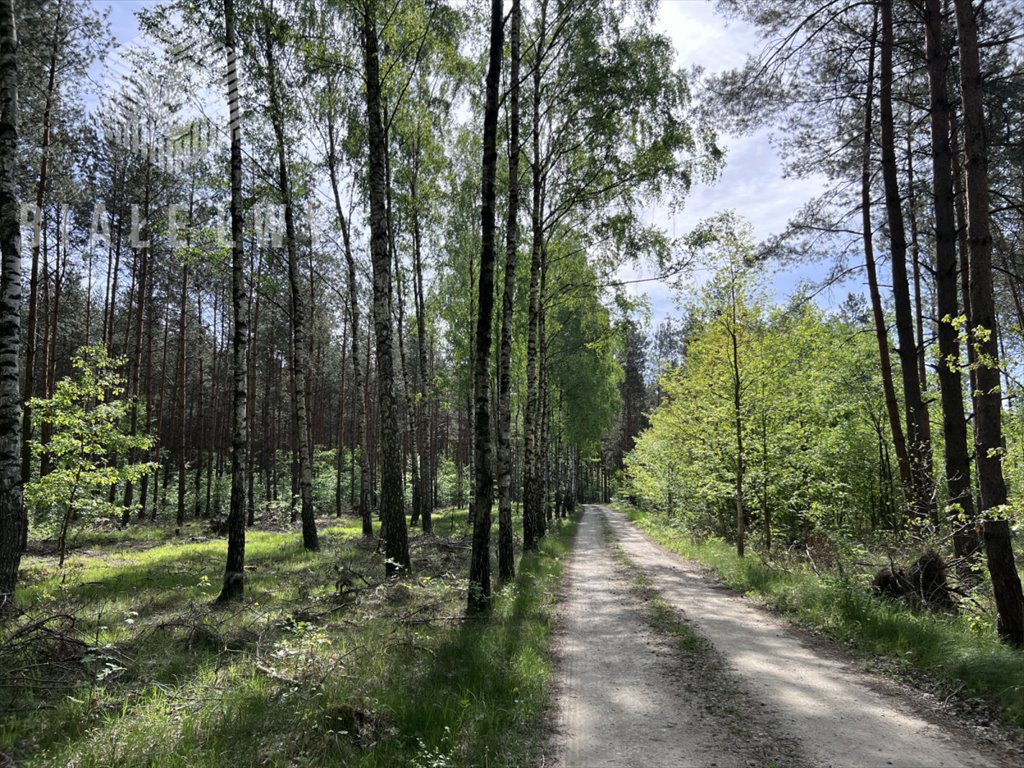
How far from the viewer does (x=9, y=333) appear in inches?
268

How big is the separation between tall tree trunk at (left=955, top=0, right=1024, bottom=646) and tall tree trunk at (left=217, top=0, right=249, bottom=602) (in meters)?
10.2

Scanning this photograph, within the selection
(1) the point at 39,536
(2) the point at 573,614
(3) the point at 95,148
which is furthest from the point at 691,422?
(3) the point at 95,148

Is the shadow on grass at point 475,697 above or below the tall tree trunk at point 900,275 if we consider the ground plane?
below

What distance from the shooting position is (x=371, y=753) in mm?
3777

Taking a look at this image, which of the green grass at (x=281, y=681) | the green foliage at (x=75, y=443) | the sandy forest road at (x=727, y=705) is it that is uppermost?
the green foliage at (x=75, y=443)

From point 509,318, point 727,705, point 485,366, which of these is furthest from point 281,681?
point 509,318

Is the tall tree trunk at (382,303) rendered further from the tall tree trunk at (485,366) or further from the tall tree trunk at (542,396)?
the tall tree trunk at (542,396)

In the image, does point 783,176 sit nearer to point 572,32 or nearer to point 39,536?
point 572,32

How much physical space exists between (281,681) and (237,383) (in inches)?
220

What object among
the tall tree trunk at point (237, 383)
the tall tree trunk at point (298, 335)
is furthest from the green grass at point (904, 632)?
the tall tree trunk at point (298, 335)

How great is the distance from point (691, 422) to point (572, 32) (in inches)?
421

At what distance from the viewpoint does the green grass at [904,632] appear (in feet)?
16.4

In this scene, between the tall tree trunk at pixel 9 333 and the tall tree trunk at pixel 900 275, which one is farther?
the tall tree trunk at pixel 900 275

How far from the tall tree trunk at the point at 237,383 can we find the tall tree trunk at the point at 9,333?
268 cm
